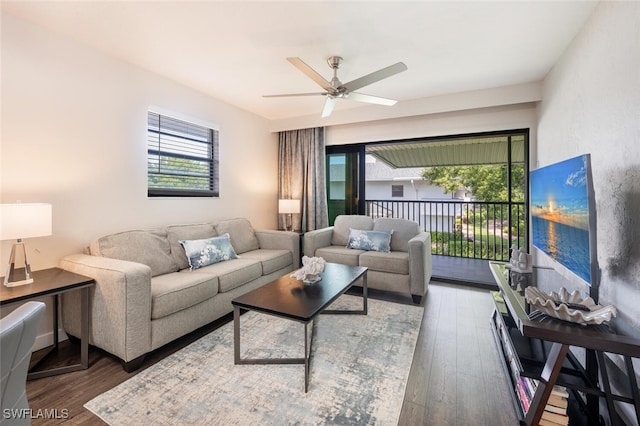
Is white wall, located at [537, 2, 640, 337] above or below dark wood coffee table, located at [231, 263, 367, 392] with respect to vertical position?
above

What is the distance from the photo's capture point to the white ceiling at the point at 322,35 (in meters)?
1.88

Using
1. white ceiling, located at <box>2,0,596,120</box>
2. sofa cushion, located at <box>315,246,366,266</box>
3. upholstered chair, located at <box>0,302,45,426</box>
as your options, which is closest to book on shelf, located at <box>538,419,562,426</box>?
upholstered chair, located at <box>0,302,45,426</box>

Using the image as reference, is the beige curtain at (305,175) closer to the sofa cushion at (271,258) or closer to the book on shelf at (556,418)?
the sofa cushion at (271,258)

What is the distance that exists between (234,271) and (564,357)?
238 cm

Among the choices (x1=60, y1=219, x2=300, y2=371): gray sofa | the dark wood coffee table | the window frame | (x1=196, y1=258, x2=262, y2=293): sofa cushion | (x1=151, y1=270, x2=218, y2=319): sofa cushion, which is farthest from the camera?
the window frame

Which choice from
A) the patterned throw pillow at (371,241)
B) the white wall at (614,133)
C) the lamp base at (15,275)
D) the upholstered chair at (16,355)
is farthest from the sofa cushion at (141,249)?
the white wall at (614,133)

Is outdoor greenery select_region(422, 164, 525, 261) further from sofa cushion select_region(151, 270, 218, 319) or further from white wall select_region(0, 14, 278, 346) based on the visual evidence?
white wall select_region(0, 14, 278, 346)

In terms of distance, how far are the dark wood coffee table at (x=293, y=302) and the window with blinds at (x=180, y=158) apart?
178cm

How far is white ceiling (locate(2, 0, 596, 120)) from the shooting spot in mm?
1881

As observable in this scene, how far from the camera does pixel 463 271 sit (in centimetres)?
430

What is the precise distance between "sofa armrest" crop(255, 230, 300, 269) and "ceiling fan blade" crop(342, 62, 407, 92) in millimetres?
1960

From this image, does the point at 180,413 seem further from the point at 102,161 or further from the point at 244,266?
the point at 102,161

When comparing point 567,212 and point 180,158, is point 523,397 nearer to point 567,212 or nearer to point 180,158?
point 567,212

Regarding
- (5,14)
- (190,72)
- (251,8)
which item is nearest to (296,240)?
(190,72)
